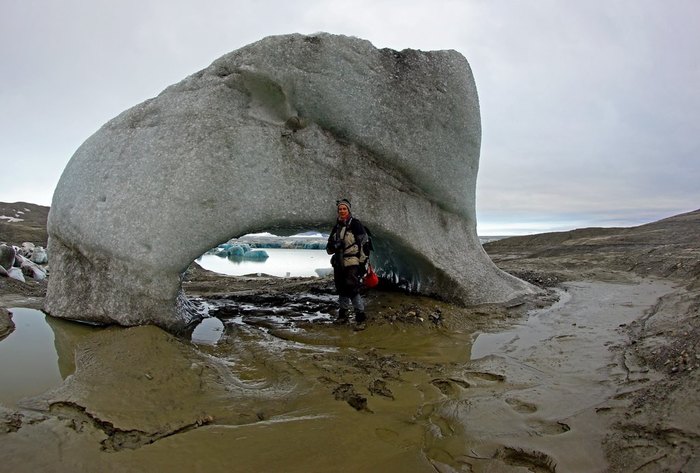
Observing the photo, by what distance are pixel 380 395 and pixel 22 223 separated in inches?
1592

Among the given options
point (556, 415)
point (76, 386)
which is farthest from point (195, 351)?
point (556, 415)

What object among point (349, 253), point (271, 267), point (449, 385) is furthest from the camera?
point (271, 267)

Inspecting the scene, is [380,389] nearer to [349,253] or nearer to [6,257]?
[349,253]

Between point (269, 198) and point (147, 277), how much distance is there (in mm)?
1955

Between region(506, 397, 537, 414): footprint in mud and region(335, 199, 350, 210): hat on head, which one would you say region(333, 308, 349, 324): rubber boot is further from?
region(506, 397, 537, 414): footprint in mud

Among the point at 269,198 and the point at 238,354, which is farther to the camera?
the point at 269,198

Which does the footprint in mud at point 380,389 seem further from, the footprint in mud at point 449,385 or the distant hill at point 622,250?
the distant hill at point 622,250

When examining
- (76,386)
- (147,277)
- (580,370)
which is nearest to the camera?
(76,386)

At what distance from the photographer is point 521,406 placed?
11.9 ft

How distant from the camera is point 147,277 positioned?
5.59 meters

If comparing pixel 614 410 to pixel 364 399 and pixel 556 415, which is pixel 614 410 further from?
pixel 364 399

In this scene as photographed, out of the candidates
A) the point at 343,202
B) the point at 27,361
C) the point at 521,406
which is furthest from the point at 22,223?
the point at 521,406

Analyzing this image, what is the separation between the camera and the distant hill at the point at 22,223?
24.4 metres

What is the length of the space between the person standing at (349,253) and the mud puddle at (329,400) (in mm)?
657
